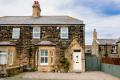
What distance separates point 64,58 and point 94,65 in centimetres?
717

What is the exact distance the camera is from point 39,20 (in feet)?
105

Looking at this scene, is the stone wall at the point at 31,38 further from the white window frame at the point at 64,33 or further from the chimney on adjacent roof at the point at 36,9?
the chimney on adjacent roof at the point at 36,9

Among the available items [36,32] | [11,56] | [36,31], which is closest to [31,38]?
[36,32]

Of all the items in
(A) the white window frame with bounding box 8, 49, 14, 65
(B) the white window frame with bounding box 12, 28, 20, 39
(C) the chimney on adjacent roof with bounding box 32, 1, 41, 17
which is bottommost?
(A) the white window frame with bounding box 8, 49, 14, 65

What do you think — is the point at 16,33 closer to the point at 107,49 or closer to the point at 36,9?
the point at 36,9

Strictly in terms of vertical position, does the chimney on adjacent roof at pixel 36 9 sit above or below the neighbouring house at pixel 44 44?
above

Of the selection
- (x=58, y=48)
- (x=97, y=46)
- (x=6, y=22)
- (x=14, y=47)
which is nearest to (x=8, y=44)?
(x=14, y=47)

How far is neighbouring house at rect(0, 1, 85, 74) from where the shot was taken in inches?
1150

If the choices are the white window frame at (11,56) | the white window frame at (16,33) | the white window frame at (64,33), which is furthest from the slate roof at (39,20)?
the white window frame at (11,56)

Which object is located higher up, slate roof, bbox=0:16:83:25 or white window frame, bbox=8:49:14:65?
slate roof, bbox=0:16:83:25

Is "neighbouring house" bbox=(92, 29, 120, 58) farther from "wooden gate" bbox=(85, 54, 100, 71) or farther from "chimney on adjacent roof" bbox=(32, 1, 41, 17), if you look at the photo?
"chimney on adjacent roof" bbox=(32, 1, 41, 17)

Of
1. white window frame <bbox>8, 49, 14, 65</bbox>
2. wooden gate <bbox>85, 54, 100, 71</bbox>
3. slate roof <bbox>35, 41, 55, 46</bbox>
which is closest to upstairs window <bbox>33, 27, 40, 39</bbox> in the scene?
slate roof <bbox>35, 41, 55, 46</bbox>

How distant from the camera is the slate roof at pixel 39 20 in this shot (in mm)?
31031

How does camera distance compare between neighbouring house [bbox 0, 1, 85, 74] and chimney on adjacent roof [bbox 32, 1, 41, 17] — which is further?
chimney on adjacent roof [bbox 32, 1, 41, 17]
